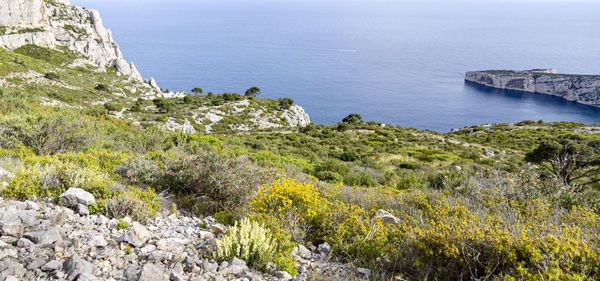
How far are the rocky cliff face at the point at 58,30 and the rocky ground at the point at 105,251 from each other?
328 feet

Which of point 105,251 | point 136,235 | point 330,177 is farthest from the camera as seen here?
point 330,177

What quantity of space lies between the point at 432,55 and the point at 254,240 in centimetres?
18703

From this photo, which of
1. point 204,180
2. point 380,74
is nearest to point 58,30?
point 204,180

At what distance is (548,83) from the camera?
355 feet

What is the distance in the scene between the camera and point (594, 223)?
14.8 feet

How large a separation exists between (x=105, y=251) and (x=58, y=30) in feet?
387

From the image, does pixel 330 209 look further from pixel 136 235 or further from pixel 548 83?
pixel 548 83

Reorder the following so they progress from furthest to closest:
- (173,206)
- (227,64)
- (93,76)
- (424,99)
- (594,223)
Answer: (227,64) → (424,99) → (93,76) → (173,206) → (594,223)

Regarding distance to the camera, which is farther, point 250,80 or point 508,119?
point 250,80

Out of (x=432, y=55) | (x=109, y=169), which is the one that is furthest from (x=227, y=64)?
(x=109, y=169)

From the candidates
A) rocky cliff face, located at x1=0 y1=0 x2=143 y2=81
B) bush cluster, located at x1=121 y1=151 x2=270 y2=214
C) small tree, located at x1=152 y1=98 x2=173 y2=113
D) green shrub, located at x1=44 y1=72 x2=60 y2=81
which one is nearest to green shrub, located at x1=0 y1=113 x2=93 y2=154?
bush cluster, located at x1=121 y1=151 x2=270 y2=214

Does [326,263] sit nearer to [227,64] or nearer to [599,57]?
[227,64]

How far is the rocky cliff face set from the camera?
264 ft

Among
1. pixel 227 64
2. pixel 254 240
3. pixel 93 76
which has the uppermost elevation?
pixel 227 64
